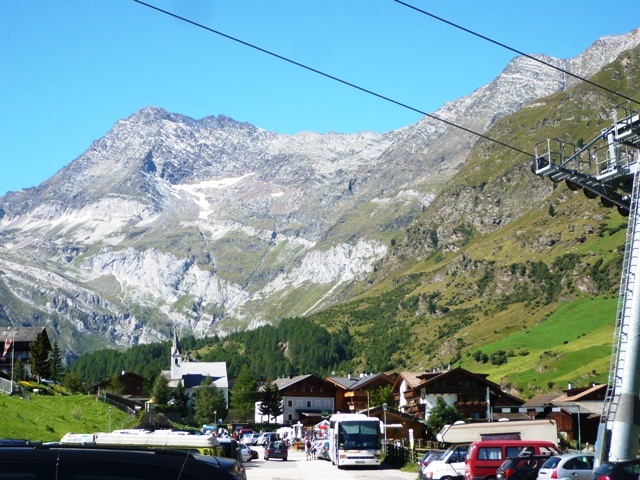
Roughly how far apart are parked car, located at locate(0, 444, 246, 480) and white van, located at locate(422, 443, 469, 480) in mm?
34691

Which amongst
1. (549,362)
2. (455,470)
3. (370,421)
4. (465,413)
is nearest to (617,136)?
(455,470)

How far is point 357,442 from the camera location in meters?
57.3

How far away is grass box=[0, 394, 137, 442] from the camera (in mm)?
52912

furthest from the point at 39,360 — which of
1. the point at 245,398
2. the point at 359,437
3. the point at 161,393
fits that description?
the point at 359,437

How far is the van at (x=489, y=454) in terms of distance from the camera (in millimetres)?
37406

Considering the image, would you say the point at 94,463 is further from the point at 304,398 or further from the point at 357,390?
the point at 304,398

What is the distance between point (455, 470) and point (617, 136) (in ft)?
55.5

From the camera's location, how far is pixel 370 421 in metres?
59.3

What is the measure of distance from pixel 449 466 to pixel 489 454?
286 centimetres

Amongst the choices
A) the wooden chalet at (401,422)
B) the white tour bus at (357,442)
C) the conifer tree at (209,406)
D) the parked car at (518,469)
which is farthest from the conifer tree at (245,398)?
the parked car at (518,469)

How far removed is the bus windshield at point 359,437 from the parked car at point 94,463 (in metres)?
51.5

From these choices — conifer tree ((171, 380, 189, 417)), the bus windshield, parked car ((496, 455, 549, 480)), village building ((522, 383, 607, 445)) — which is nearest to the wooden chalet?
village building ((522, 383, 607, 445))

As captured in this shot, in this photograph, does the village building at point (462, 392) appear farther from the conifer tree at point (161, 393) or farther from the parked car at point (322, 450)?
the conifer tree at point (161, 393)

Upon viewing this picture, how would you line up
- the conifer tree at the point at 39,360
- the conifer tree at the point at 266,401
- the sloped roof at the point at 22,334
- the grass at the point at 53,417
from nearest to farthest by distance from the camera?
the grass at the point at 53,417
the conifer tree at the point at 39,360
the conifer tree at the point at 266,401
the sloped roof at the point at 22,334
